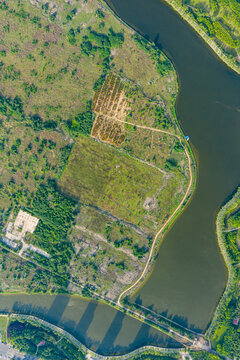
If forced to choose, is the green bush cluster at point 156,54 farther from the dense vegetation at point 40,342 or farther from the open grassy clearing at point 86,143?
Answer: the dense vegetation at point 40,342

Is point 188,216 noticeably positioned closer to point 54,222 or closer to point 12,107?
point 54,222

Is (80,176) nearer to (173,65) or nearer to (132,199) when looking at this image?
(132,199)

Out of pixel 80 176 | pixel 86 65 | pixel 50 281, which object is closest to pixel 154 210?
pixel 80 176

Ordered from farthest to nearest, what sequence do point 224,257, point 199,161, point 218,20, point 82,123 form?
1. point 199,161
2. point 224,257
3. point 218,20
4. point 82,123

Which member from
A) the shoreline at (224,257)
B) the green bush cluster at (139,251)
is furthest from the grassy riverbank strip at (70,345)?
the green bush cluster at (139,251)

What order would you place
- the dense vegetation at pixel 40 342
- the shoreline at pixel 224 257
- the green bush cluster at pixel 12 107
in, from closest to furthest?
the dense vegetation at pixel 40 342 → the green bush cluster at pixel 12 107 → the shoreline at pixel 224 257

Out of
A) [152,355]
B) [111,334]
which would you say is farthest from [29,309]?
[152,355]
